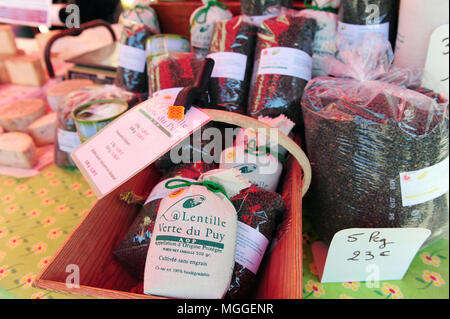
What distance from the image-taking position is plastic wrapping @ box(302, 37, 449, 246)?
67 cm

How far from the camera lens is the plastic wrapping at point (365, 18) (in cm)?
85

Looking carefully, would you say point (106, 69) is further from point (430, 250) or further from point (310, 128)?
point (430, 250)

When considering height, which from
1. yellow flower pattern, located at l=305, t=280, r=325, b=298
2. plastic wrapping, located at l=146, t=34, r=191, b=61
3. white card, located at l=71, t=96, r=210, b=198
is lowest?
yellow flower pattern, located at l=305, t=280, r=325, b=298

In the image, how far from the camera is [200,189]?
62cm

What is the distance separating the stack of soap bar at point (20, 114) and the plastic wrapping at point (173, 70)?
50 cm

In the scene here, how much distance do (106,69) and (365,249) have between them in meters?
1.17

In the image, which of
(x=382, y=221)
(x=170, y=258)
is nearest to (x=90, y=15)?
(x=170, y=258)

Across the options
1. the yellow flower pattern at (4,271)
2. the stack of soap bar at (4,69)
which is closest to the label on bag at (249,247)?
the yellow flower pattern at (4,271)

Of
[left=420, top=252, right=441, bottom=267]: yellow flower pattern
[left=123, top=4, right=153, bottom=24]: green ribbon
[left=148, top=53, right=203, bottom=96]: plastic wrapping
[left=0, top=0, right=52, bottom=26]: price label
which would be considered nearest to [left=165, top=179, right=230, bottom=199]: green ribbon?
[left=148, top=53, right=203, bottom=96]: plastic wrapping

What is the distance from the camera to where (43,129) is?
3.67ft

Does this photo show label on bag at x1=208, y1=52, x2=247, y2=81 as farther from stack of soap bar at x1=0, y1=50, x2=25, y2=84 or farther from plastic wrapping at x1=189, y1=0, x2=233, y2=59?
stack of soap bar at x1=0, y1=50, x2=25, y2=84

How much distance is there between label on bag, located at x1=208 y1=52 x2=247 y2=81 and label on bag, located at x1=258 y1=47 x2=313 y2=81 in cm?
8

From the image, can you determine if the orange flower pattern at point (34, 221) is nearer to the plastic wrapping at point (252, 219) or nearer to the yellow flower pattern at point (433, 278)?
the plastic wrapping at point (252, 219)

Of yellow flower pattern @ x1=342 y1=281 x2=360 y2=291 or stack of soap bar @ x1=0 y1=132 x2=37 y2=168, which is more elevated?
stack of soap bar @ x1=0 y1=132 x2=37 y2=168
